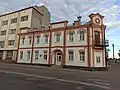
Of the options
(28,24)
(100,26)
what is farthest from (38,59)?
(100,26)

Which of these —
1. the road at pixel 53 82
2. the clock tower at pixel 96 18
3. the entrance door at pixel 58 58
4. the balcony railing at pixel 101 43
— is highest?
the clock tower at pixel 96 18

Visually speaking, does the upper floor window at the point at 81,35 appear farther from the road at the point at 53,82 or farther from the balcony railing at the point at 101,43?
the road at the point at 53,82

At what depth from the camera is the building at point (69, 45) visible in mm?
25719

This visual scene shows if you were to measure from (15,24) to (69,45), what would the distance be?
20156mm

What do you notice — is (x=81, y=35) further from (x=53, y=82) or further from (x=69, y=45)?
(x=53, y=82)

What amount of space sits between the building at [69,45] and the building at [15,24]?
5.97 metres

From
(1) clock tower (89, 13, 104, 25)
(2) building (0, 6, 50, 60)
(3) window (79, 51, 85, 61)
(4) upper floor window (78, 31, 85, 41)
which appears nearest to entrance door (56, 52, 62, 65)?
(3) window (79, 51, 85, 61)

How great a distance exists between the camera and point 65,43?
92.6 feet

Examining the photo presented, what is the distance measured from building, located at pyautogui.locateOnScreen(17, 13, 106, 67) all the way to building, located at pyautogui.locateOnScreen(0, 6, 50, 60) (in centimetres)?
597

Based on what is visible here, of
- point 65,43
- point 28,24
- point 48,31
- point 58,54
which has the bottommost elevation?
point 58,54

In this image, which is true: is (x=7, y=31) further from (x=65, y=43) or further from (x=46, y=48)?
(x=65, y=43)

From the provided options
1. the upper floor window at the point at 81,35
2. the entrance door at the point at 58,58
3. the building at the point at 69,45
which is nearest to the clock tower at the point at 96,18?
the building at the point at 69,45

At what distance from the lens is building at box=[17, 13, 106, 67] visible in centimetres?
2572

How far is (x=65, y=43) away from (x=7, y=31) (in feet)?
71.3
